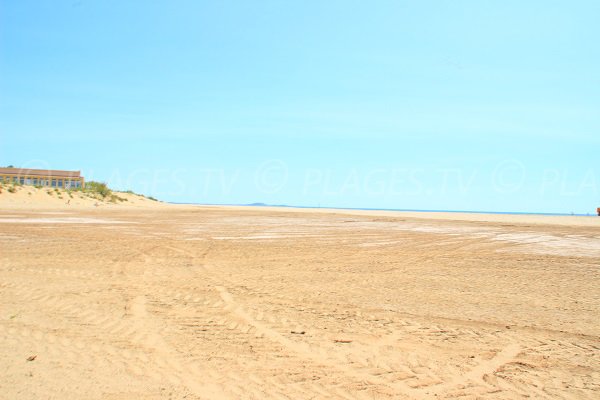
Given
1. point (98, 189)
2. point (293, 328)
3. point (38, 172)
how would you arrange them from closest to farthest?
point (293, 328)
point (98, 189)
point (38, 172)

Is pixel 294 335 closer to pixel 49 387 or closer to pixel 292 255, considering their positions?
pixel 49 387

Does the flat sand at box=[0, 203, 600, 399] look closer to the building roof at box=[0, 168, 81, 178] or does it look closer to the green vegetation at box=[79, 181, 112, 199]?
the green vegetation at box=[79, 181, 112, 199]

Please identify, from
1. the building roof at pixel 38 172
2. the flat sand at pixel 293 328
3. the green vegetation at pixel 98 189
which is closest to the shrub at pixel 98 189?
the green vegetation at pixel 98 189

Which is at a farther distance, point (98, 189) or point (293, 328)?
point (98, 189)

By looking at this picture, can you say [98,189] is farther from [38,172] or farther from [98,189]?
[38,172]

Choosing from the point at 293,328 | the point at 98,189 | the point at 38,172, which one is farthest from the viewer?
the point at 38,172

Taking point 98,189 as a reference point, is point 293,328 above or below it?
below

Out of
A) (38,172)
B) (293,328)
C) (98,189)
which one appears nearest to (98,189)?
(98,189)

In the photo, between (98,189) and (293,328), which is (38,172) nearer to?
(98,189)

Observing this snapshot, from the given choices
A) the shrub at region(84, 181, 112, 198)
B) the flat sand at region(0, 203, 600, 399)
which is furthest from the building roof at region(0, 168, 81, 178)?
the flat sand at region(0, 203, 600, 399)

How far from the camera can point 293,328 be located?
20.6 feet

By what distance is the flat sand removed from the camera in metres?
4.48

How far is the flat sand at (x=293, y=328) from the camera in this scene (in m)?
4.48

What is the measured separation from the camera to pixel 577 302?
816cm
